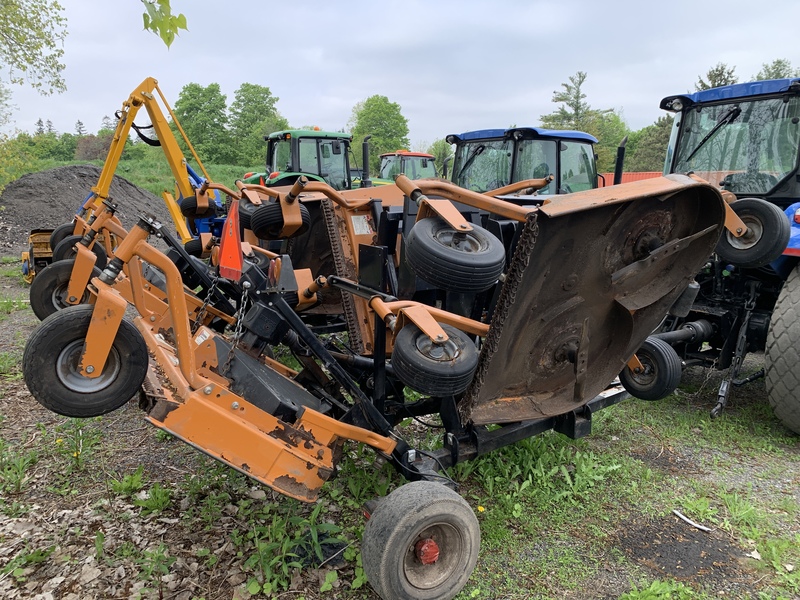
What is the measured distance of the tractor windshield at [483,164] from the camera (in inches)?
302

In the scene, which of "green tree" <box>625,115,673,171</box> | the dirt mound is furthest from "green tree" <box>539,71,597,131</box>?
the dirt mound

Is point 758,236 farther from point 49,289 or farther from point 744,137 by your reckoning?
point 49,289

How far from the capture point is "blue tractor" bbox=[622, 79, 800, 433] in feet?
11.6

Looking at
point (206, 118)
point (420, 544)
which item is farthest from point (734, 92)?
point (206, 118)

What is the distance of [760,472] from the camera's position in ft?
12.3

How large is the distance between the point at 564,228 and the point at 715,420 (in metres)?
3.02

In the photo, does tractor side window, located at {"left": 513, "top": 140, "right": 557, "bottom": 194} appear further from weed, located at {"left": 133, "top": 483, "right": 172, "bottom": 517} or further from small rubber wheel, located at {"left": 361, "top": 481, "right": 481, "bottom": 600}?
weed, located at {"left": 133, "top": 483, "right": 172, "bottom": 517}

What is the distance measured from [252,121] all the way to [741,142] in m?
50.6

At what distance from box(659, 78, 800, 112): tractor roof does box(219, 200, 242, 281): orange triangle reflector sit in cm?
433

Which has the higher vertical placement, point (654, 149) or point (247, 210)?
point (654, 149)

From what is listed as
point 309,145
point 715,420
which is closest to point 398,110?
point 309,145

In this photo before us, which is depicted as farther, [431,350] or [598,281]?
[598,281]

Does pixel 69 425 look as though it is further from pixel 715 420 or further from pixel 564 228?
pixel 715 420

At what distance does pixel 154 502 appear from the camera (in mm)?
3139
